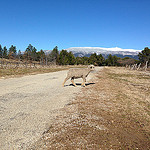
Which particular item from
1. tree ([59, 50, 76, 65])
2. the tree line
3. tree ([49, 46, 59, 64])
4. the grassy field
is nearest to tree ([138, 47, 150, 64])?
the tree line

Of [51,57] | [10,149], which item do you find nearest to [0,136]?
[10,149]

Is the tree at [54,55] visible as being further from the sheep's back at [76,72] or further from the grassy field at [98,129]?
the grassy field at [98,129]

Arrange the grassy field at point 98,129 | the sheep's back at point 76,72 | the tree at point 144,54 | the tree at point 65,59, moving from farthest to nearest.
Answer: the tree at point 65,59
the tree at point 144,54
the sheep's back at point 76,72
the grassy field at point 98,129

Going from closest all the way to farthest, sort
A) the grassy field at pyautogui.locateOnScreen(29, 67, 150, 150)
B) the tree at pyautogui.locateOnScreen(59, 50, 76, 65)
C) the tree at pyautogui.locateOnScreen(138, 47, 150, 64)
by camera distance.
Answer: the grassy field at pyautogui.locateOnScreen(29, 67, 150, 150) < the tree at pyautogui.locateOnScreen(138, 47, 150, 64) < the tree at pyautogui.locateOnScreen(59, 50, 76, 65)

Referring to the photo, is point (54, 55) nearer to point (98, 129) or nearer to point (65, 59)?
point (65, 59)

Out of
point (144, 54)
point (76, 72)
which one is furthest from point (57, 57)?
point (76, 72)

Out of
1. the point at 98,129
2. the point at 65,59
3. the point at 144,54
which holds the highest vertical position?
the point at 144,54

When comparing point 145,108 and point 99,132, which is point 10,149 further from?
point 145,108

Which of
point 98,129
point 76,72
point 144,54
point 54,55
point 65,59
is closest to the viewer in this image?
point 98,129

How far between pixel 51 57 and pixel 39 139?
93.2 m

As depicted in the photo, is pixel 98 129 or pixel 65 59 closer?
pixel 98 129

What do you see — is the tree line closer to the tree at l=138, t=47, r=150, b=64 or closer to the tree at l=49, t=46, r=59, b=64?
the tree at l=49, t=46, r=59, b=64

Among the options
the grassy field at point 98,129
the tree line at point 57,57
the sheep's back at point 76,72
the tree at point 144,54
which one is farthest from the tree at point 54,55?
the grassy field at point 98,129

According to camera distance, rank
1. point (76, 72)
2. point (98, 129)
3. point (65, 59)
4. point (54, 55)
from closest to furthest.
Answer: point (98, 129) < point (76, 72) < point (65, 59) < point (54, 55)
